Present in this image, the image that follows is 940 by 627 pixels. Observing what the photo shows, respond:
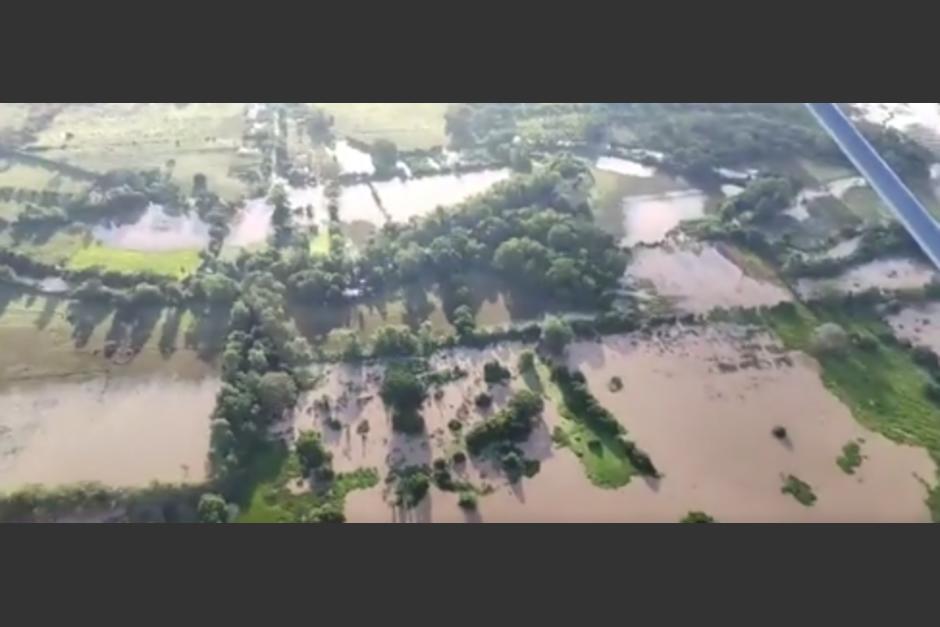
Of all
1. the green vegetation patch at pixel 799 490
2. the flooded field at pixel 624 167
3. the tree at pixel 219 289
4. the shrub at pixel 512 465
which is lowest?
the green vegetation patch at pixel 799 490

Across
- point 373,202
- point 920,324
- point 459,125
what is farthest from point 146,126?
point 920,324

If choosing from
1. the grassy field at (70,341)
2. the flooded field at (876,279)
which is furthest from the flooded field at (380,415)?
the flooded field at (876,279)

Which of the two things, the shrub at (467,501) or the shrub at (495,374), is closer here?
the shrub at (467,501)

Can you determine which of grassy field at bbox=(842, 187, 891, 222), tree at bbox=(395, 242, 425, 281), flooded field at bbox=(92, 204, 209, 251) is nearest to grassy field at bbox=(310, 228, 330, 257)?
tree at bbox=(395, 242, 425, 281)

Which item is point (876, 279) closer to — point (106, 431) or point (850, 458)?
point (850, 458)

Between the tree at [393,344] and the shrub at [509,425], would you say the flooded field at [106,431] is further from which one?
the shrub at [509,425]

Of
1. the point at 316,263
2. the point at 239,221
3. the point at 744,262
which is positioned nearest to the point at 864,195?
the point at 744,262
